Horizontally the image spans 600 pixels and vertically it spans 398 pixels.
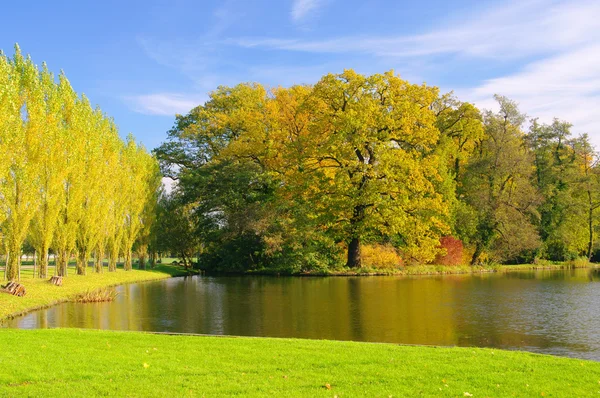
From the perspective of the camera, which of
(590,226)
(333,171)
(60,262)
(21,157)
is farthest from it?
(590,226)

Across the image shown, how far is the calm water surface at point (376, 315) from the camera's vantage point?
1384 cm

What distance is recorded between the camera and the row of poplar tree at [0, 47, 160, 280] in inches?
862

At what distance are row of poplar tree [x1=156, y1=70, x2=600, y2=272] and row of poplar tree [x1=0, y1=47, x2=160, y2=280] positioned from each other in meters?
7.88

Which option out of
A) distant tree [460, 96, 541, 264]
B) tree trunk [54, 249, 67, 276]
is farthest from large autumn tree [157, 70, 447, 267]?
tree trunk [54, 249, 67, 276]

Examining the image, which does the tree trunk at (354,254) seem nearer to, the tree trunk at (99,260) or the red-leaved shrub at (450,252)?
the red-leaved shrub at (450,252)

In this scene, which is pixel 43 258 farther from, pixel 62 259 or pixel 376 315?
pixel 376 315

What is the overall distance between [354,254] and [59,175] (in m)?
21.7

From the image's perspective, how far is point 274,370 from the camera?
8570 millimetres

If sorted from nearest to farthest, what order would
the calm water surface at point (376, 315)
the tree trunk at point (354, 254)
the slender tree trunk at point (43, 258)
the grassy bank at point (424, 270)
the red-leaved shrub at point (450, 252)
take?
the calm water surface at point (376, 315), the slender tree trunk at point (43, 258), the grassy bank at point (424, 270), the tree trunk at point (354, 254), the red-leaved shrub at point (450, 252)

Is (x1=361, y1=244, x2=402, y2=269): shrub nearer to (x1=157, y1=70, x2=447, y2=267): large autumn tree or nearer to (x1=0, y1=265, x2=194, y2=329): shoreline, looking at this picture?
(x1=157, y1=70, x2=447, y2=267): large autumn tree

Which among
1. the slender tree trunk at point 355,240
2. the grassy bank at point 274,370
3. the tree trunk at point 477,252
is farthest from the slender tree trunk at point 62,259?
the tree trunk at point 477,252

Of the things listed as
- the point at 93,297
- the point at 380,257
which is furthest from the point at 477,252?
the point at 93,297

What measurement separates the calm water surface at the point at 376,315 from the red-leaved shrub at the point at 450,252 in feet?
51.0

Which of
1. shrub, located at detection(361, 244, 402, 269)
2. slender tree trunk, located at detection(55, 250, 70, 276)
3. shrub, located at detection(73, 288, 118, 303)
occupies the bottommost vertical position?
shrub, located at detection(73, 288, 118, 303)
